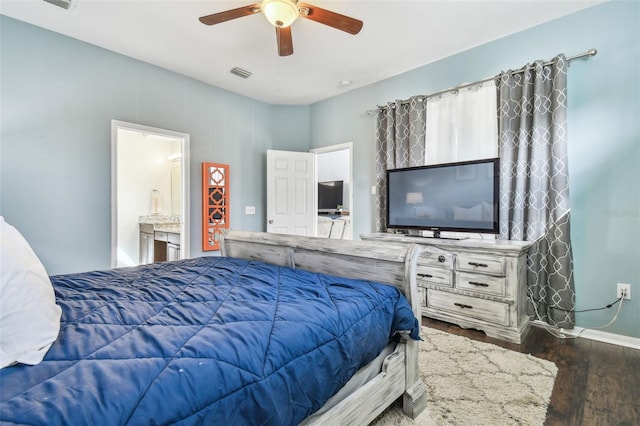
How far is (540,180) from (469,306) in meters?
1.26

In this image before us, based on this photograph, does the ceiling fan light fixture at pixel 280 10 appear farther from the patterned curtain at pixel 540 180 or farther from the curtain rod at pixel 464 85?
the patterned curtain at pixel 540 180

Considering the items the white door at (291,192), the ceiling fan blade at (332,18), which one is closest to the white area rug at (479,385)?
the ceiling fan blade at (332,18)

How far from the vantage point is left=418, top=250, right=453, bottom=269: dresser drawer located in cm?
274

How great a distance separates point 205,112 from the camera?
4043 mm

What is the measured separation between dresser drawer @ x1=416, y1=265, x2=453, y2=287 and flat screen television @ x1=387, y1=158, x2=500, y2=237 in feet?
1.24

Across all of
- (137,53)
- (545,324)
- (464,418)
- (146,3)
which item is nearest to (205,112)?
(137,53)

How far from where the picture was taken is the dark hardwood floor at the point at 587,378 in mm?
1541

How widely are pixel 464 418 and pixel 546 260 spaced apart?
1782 mm

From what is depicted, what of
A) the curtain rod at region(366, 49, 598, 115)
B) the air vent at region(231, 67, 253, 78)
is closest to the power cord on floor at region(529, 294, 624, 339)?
the curtain rod at region(366, 49, 598, 115)

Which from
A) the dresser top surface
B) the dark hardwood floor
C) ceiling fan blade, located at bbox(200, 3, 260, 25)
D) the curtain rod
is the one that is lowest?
the dark hardwood floor

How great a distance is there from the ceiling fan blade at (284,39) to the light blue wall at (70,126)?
6.15 ft

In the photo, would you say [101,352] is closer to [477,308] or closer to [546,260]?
[477,308]

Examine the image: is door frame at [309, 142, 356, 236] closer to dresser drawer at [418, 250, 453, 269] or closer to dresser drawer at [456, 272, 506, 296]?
dresser drawer at [418, 250, 453, 269]

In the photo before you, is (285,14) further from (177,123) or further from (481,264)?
(481,264)
